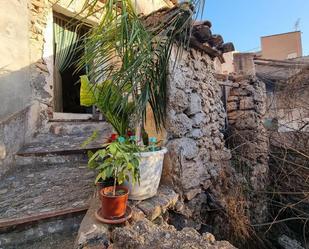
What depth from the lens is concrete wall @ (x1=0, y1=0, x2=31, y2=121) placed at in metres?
2.69

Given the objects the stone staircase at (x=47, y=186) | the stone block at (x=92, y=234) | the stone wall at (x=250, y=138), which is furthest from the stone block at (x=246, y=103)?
the stone block at (x=92, y=234)

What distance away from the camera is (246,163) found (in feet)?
10.8

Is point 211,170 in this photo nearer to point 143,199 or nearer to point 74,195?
point 143,199

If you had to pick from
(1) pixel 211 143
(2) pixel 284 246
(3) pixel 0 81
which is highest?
(3) pixel 0 81

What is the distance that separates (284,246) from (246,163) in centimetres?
111

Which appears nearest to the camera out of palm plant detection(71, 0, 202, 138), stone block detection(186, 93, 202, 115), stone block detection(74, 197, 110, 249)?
stone block detection(74, 197, 110, 249)

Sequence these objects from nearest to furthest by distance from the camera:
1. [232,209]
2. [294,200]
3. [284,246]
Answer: [232,209] < [284,246] < [294,200]

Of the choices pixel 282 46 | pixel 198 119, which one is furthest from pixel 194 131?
pixel 282 46

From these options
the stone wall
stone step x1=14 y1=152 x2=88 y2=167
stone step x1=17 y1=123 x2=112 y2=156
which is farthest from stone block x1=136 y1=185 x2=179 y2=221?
the stone wall

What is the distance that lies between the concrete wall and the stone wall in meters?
2.79

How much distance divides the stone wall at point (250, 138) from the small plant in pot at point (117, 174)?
197cm

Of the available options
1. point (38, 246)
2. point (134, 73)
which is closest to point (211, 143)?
point (134, 73)

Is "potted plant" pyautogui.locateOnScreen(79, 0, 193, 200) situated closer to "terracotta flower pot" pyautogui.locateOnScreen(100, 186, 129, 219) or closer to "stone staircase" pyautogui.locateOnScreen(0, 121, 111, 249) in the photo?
"terracotta flower pot" pyautogui.locateOnScreen(100, 186, 129, 219)

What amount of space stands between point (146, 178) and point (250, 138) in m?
2.23
